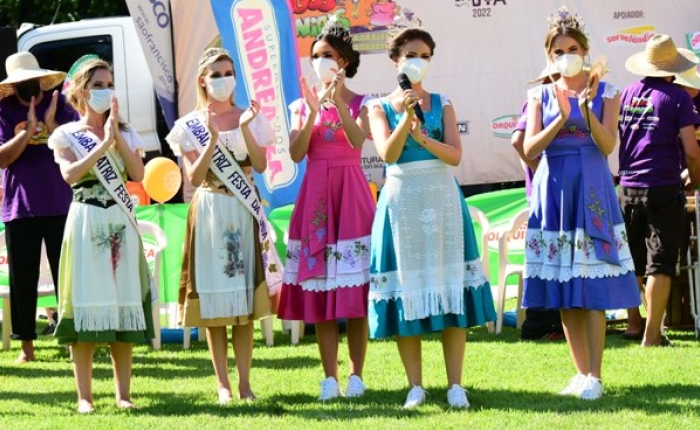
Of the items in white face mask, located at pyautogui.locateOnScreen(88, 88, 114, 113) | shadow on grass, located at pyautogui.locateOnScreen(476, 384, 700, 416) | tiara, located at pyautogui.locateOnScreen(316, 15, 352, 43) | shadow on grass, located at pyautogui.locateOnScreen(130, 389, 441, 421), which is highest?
tiara, located at pyautogui.locateOnScreen(316, 15, 352, 43)

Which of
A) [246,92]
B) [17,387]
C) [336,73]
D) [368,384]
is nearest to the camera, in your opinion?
[336,73]

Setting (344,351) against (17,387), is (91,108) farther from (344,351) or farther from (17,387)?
(344,351)

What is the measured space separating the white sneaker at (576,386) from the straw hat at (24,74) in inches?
147

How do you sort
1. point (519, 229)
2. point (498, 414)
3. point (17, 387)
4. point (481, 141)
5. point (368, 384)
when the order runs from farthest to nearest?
point (481, 141), point (519, 229), point (17, 387), point (368, 384), point (498, 414)

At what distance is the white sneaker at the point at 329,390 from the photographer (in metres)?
6.30

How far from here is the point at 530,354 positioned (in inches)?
306

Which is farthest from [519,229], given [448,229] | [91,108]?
[91,108]

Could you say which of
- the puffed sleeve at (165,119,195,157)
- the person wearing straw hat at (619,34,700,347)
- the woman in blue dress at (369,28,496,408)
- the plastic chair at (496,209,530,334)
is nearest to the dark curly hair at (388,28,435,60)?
the woman in blue dress at (369,28,496,408)

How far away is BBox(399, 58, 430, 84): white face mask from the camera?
5.88 meters

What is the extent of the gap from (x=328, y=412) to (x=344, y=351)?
2103mm

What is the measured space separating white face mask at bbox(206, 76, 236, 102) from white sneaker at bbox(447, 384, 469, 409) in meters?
1.80

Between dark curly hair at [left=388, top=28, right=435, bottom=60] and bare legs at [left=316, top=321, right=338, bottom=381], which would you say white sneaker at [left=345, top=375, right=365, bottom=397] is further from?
dark curly hair at [left=388, top=28, right=435, bottom=60]

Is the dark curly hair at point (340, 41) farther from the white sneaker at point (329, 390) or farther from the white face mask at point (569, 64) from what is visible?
the white sneaker at point (329, 390)

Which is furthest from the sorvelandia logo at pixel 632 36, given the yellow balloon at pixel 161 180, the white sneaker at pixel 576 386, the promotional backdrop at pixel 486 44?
the white sneaker at pixel 576 386
